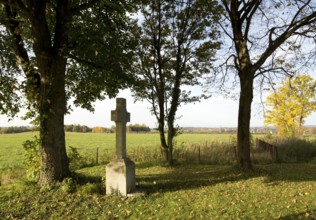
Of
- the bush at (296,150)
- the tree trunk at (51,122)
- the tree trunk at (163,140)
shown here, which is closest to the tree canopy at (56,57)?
the tree trunk at (51,122)

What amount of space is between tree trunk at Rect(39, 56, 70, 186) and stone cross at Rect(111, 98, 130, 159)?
2017 millimetres

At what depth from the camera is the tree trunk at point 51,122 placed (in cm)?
930

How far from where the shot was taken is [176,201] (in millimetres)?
7914

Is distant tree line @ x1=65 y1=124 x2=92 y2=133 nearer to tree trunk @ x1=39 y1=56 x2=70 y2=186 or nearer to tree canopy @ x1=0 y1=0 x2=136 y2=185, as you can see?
tree canopy @ x1=0 y1=0 x2=136 y2=185

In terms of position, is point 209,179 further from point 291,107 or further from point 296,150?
point 291,107

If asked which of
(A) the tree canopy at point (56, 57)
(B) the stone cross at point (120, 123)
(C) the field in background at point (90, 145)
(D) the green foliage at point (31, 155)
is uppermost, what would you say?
(A) the tree canopy at point (56, 57)

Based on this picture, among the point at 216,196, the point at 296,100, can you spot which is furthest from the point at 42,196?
the point at 296,100

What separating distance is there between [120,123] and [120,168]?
145cm

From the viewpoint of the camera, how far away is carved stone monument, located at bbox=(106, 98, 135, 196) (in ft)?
28.7

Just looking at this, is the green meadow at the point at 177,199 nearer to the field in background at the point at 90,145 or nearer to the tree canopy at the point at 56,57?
the tree canopy at the point at 56,57

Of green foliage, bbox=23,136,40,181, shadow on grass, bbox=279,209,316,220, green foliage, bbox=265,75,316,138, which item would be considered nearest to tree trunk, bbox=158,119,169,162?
green foliage, bbox=23,136,40,181

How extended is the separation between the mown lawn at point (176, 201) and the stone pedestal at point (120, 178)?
1.14 ft

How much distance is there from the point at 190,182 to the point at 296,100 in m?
34.0

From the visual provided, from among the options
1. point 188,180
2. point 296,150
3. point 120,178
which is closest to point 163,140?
point 188,180
